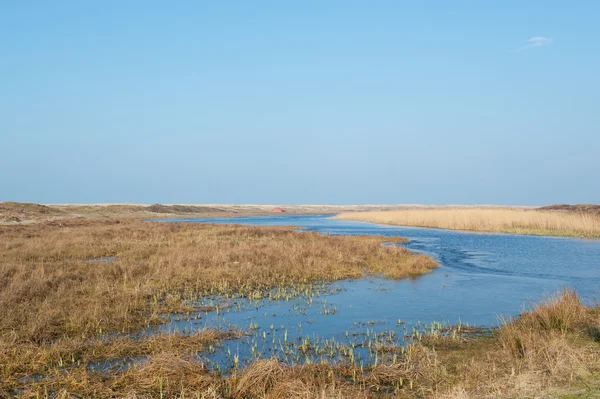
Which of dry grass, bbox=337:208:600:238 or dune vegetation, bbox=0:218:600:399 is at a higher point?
dry grass, bbox=337:208:600:238

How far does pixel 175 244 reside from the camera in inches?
1016

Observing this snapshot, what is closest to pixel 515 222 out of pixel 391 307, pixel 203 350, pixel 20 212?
pixel 391 307

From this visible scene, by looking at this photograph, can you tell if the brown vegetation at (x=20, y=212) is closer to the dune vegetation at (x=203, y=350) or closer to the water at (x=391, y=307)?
the dune vegetation at (x=203, y=350)

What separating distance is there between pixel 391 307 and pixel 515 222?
35581 millimetres

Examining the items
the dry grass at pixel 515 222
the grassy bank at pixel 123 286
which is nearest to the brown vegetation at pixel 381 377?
the grassy bank at pixel 123 286

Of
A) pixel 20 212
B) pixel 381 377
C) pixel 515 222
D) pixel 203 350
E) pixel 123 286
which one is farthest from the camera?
pixel 20 212

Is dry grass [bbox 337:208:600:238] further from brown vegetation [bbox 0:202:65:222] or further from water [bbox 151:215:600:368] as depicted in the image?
brown vegetation [bbox 0:202:65:222]

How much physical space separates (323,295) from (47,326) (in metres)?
8.35

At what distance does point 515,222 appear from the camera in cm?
4419

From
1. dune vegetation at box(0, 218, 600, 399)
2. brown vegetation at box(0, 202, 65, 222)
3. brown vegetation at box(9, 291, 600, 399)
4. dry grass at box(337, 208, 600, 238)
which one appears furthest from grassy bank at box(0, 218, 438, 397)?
brown vegetation at box(0, 202, 65, 222)

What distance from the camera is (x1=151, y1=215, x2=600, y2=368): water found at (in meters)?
9.98

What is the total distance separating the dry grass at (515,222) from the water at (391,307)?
16203 millimetres

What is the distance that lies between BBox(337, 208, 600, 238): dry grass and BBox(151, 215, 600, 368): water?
1620 centimetres

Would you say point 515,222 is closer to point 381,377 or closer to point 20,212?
point 381,377
